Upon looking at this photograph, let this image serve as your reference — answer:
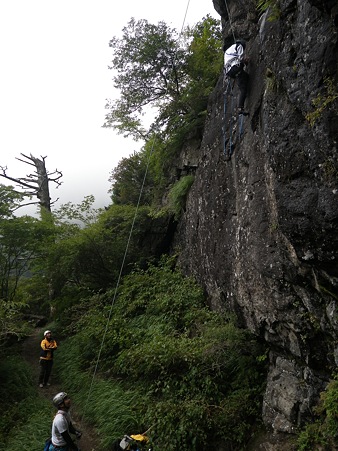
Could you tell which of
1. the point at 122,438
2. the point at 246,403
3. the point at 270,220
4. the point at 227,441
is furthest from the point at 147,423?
the point at 270,220

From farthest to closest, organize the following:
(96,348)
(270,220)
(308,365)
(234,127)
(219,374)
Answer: (96,348)
(234,127)
(219,374)
(270,220)
(308,365)

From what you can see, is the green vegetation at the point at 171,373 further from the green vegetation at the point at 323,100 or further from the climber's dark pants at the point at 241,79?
the climber's dark pants at the point at 241,79

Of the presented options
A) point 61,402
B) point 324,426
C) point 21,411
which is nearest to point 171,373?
point 61,402

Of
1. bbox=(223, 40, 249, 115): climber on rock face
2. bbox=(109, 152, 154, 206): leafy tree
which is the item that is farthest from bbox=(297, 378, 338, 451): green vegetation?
bbox=(109, 152, 154, 206): leafy tree

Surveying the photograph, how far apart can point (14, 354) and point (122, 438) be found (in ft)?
20.4

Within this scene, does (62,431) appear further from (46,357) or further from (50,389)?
(50,389)

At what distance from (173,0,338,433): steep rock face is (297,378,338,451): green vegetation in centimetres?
29

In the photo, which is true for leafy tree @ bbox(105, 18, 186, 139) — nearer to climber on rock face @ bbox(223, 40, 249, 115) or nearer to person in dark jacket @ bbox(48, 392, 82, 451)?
climber on rock face @ bbox(223, 40, 249, 115)

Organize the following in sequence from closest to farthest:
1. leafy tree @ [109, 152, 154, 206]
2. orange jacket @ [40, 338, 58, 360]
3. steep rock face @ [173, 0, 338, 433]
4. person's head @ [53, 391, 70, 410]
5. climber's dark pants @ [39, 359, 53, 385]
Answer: steep rock face @ [173, 0, 338, 433], person's head @ [53, 391, 70, 410], orange jacket @ [40, 338, 58, 360], climber's dark pants @ [39, 359, 53, 385], leafy tree @ [109, 152, 154, 206]

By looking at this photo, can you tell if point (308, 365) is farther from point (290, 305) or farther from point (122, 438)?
point (122, 438)

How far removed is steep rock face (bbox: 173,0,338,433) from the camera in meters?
4.24

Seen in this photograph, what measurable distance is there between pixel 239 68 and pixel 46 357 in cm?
876

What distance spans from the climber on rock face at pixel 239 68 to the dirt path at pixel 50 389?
7.25 meters

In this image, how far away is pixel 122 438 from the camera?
630 cm
